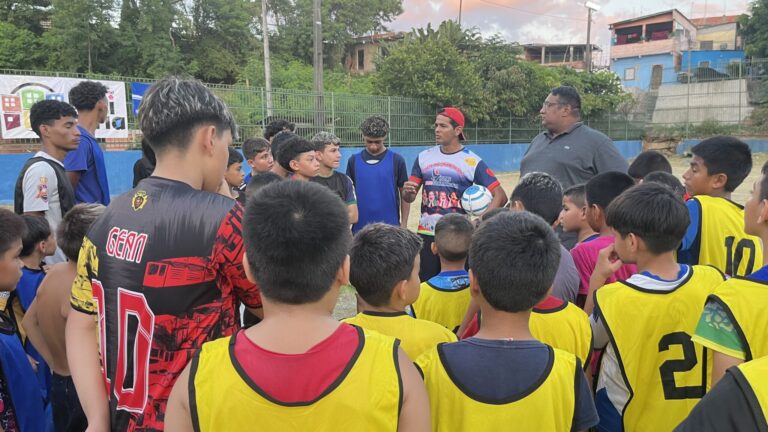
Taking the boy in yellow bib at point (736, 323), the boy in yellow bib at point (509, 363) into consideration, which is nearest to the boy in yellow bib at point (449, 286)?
the boy in yellow bib at point (509, 363)

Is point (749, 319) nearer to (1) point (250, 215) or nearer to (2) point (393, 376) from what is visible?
(2) point (393, 376)

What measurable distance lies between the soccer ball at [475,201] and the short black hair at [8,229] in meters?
2.97

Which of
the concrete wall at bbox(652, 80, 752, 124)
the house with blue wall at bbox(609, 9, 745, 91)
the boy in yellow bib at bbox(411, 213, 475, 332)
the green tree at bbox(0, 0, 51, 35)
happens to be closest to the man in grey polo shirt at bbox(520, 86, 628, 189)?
the boy in yellow bib at bbox(411, 213, 475, 332)

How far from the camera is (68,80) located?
447 inches

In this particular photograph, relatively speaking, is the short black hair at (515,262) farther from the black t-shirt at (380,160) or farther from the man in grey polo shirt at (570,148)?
the black t-shirt at (380,160)

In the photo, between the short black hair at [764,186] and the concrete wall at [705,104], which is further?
the concrete wall at [705,104]

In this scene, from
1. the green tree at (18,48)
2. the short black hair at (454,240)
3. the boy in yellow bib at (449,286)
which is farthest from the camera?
the green tree at (18,48)

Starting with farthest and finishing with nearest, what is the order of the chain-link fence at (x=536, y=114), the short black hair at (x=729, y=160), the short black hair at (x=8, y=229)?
the chain-link fence at (x=536, y=114)
the short black hair at (x=729, y=160)
the short black hair at (x=8, y=229)

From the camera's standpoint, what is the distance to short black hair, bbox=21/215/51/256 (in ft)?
9.65

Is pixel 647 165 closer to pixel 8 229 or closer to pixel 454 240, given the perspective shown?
pixel 454 240

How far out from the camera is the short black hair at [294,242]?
4.44 feet

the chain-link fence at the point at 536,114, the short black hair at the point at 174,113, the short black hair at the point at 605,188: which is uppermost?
the chain-link fence at the point at 536,114

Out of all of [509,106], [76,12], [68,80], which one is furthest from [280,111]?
[76,12]

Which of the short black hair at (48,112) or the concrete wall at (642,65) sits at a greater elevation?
the concrete wall at (642,65)
